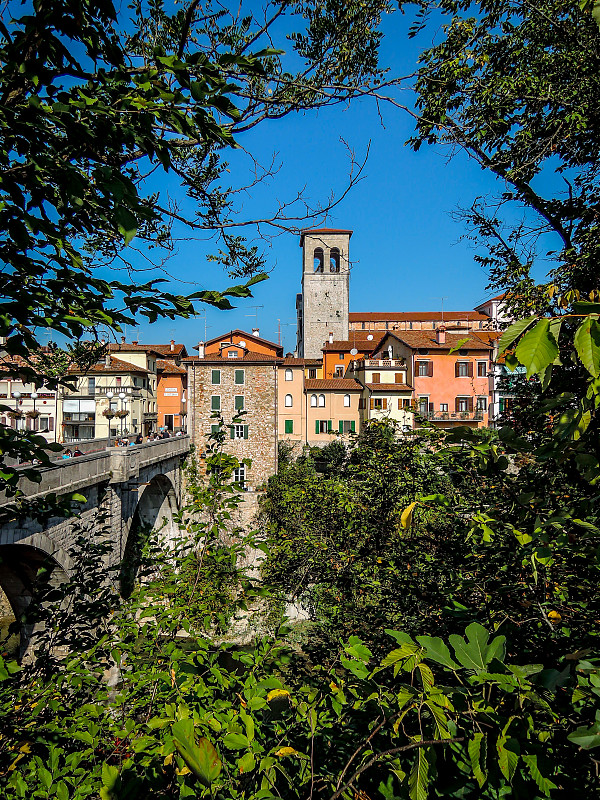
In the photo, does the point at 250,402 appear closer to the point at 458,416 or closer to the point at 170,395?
the point at 458,416

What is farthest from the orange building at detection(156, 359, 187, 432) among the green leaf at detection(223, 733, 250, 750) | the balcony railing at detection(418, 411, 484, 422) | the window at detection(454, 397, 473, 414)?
the green leaf at detection(223, 733, 250, 750)

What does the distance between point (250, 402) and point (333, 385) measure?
27.6 ft

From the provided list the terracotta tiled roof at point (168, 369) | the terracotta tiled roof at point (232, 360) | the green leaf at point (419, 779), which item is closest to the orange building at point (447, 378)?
the terracotta tiled roof at point (232, 360)

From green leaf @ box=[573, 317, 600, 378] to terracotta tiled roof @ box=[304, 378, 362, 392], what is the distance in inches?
1286

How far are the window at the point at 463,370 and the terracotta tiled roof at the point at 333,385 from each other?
6887 mm

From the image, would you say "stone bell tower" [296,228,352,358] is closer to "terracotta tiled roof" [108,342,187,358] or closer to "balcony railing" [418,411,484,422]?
"terracotta tiled roof" [108,342,187,358]

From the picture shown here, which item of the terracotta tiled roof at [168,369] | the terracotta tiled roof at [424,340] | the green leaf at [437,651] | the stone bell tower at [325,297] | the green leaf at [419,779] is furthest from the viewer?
the stone bell tower at [325,297]

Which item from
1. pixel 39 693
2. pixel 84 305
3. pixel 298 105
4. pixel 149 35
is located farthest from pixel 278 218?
pixel 39 693

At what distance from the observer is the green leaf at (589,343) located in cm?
101

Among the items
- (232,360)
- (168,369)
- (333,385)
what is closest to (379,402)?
(333,385)

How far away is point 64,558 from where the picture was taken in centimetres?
920

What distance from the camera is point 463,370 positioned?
113 feet

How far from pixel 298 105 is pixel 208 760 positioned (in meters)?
3.68

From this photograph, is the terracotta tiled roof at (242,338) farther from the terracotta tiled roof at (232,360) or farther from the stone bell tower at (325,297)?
the stone bell tower at (325,297)
